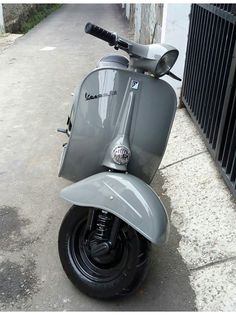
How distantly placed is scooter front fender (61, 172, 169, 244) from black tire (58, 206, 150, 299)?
15 centimetres

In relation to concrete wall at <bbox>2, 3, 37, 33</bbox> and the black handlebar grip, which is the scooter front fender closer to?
the black handlebar grip

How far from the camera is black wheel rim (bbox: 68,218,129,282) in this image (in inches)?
92.6

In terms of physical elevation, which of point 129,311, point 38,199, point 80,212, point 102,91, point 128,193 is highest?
point 102,91

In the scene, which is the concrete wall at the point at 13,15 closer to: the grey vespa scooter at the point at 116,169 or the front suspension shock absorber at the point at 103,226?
the grey vespa scooter at the point at 116,169

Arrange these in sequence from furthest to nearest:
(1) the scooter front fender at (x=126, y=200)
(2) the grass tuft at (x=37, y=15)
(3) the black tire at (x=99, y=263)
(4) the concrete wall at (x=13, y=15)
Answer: (2) the grass tuft at (x=37, y=15) → (4) the concrete wall at (x=13, y=15) → (3) the black tire at (x=99, y=263) → (1) the scooter front fender at (x=126, y=200)

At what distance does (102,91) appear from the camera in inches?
97.6

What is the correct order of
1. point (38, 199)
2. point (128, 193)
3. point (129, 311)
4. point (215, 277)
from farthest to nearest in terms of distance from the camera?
1. point (38, 199)
2. point (215, 277)
3. point (129, 311)
4. point (128, 193)

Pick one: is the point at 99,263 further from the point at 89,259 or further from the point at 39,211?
the point at 39,211

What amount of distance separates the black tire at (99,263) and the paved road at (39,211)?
0.35 feet

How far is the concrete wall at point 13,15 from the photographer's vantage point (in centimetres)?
1158

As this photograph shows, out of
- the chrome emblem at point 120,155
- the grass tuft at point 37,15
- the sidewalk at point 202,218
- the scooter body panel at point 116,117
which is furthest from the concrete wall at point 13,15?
the chrome emblem at point 120,155

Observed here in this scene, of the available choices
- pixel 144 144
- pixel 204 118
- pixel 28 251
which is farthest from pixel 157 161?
pixel 204 118

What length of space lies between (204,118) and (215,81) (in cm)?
45

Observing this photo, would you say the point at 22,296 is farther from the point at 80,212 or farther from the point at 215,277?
the point at 215,277
